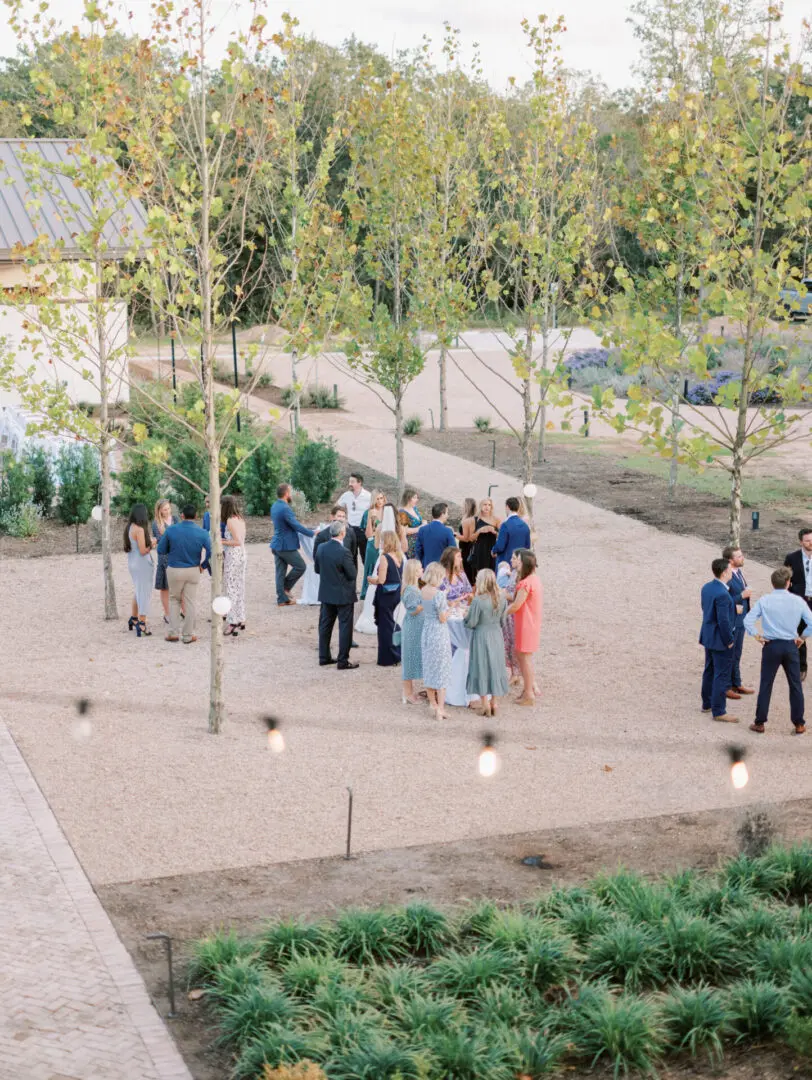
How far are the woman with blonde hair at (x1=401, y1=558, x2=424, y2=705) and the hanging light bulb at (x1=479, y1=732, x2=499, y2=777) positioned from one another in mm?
1183

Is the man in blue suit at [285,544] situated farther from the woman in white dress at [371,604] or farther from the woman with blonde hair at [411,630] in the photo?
the woman with blonde hair at [411,630]

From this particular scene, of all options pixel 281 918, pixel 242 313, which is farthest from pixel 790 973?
pixel 242 313

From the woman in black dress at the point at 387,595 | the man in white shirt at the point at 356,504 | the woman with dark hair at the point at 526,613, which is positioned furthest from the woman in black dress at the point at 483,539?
the woman with dark hair at the point at 526,613

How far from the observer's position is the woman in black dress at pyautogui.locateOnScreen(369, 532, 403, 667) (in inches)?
555

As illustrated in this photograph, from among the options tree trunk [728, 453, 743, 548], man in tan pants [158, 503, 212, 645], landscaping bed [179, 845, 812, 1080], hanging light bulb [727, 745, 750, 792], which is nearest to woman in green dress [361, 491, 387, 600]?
man in tan pants [158, 503, 212, 645]

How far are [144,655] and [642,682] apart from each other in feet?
18.0

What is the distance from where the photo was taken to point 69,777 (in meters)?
11.2

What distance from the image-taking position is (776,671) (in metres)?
12.1

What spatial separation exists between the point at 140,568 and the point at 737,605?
6940mm

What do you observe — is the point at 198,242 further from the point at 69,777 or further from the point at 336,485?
the point at 336,485

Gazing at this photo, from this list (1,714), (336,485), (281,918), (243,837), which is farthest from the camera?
(336,485)

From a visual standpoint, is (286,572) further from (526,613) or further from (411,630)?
(526,613)

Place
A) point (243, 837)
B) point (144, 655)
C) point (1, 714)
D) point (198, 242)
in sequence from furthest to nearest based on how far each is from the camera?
1. point (144, 655)
2. point (1, 714)
3. point (198, 242)
4. point (243, 837)

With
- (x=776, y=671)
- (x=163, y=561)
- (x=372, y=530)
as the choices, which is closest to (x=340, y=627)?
(x=372, y=530)
